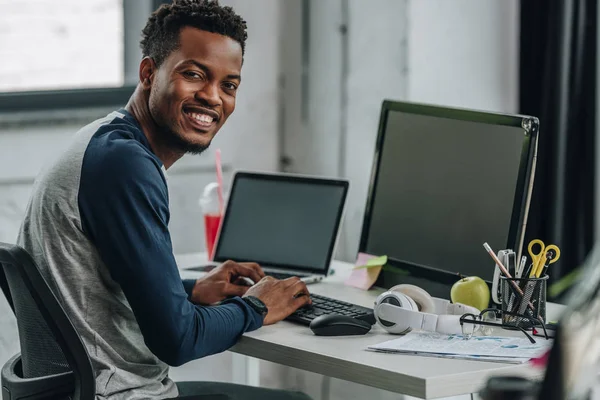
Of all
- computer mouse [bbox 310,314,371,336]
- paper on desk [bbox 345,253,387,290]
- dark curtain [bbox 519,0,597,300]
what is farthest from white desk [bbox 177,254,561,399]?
dark curtain [bbox 519,0,597,300]

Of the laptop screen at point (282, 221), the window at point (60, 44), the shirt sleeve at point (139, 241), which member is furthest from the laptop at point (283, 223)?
the window at point (60, 44)

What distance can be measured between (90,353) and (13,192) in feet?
3.99

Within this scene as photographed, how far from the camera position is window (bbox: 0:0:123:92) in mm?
2946

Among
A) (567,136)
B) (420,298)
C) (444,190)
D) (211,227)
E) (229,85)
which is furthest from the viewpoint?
(567,136)

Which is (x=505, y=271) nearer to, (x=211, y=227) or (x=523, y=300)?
(x=523, y=300)

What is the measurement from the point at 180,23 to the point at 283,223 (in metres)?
0.64

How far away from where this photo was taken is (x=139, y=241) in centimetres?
169

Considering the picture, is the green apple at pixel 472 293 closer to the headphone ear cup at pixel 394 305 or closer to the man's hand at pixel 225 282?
the headphone ear cup at pixel 394 305

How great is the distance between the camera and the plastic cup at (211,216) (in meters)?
2.57

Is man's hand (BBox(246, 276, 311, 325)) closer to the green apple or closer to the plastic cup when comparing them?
the green apple

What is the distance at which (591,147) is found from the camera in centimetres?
273

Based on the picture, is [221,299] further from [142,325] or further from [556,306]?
[556,306]

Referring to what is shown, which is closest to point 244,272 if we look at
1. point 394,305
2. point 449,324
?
point 394,305

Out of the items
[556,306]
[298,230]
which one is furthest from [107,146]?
[556,306]
